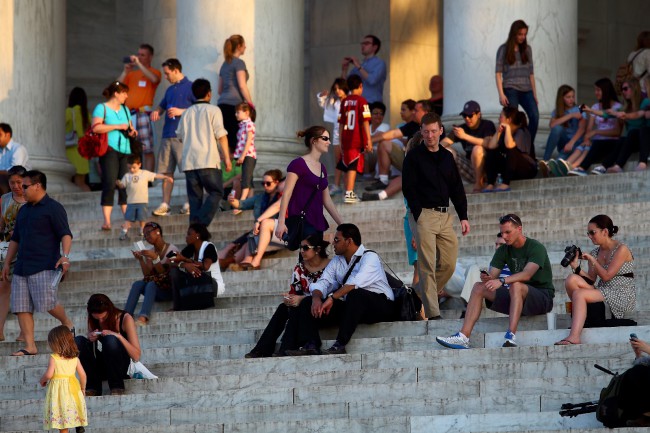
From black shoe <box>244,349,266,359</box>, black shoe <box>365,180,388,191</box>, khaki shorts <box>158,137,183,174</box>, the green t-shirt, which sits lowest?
black shoe <box>244,349,266,359</box>

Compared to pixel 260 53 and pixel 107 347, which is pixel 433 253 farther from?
pixel 260 53

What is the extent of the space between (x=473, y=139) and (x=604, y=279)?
6.49 meters

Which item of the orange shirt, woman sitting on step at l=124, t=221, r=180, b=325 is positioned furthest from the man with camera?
the orange shirt

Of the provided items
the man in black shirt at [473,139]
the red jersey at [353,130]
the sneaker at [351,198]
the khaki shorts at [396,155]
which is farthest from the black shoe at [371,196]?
the khaki shorts at [396,155]

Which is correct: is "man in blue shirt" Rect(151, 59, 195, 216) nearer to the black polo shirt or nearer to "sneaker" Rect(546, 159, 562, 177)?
"sneaker" Rect(546, 159, 562, 177)

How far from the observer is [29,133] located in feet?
81.5

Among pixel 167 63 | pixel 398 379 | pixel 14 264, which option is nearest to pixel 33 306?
pixel 14 264

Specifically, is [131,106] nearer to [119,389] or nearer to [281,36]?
[281,36]

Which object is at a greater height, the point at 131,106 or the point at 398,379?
the point at 131,106

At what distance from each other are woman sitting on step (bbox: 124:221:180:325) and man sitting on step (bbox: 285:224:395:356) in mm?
2270

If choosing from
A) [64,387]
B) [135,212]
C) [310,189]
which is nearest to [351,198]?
[135,212]

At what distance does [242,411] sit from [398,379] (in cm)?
131

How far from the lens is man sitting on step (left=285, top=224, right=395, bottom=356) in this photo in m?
15.4

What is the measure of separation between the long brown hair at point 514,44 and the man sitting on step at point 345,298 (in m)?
6.65
